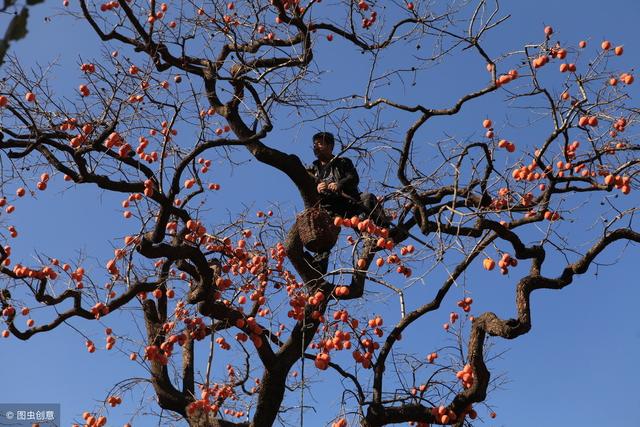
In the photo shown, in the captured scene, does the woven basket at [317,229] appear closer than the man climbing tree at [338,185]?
Yes

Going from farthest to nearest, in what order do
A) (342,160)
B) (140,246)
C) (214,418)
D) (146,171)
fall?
(342,160), (214,418), (146,171), (140,246)

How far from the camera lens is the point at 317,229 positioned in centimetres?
429

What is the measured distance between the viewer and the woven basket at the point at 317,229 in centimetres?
429

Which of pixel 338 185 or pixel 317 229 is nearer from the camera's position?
pixel 317 229

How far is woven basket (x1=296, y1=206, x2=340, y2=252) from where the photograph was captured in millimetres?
4293

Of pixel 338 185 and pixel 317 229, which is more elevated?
pixel 338 185

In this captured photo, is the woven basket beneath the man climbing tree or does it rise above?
beneath

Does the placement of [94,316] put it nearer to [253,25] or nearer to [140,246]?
[140,246]

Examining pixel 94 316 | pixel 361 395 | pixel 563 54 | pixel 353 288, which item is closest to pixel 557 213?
pixel 563 54

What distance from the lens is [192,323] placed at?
4.54 m

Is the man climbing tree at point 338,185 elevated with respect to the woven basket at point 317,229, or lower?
elevated

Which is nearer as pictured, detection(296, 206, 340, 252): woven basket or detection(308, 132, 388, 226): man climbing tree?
detection(296, 206, 340, 252): woven basket

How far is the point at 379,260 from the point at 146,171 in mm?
1570

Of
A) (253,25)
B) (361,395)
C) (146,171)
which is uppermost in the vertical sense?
(253,25)
